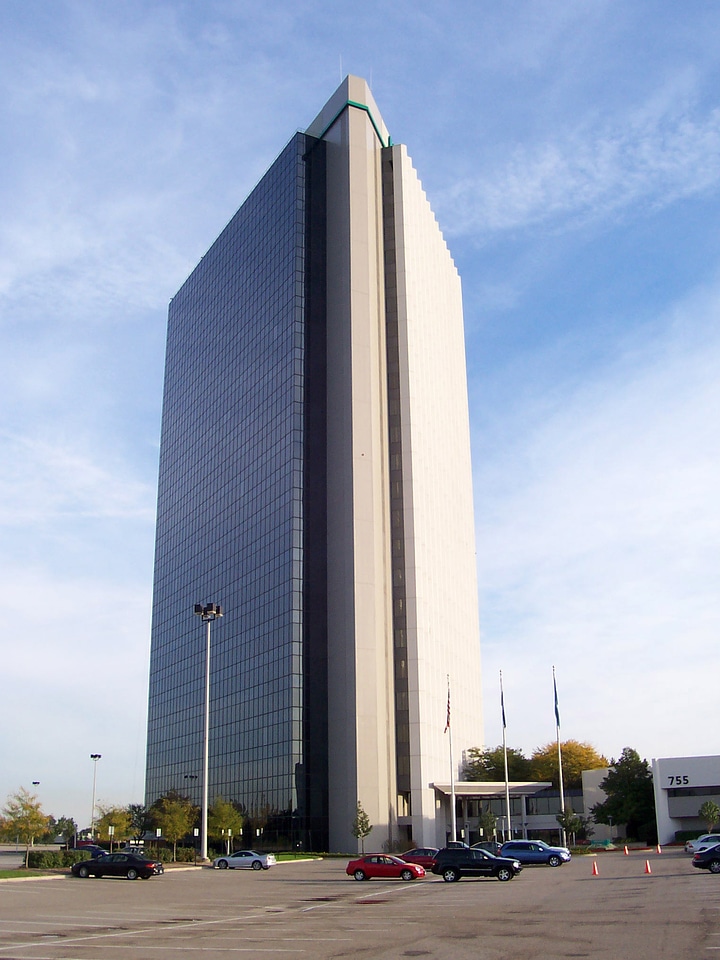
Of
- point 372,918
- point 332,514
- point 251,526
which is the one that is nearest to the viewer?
point 372,918

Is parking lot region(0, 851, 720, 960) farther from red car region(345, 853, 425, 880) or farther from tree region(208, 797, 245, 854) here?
tree region(208, 797, 245, 854)

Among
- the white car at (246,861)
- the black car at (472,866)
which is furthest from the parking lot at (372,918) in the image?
the white car at (246,861)

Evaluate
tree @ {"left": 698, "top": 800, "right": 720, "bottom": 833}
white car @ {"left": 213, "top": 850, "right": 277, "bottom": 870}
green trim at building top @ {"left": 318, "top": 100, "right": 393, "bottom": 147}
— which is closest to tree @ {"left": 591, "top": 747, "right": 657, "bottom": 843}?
tree @ {"left": 698, "top": 800, "right": 720, "bottom": 833}

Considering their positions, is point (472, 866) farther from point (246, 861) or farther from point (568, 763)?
point (568, 763)

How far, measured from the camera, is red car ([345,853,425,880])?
49281 millimetres

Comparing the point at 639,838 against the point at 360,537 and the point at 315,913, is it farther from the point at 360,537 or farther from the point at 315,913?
the point at 315,913

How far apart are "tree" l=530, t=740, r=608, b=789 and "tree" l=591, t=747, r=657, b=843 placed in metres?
21.2

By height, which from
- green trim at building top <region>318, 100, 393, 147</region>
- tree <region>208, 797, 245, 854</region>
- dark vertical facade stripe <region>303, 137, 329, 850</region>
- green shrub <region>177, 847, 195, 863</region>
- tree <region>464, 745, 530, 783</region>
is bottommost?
green shrub <region>177, 847, 195, 863</region>

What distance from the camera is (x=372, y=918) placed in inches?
1157

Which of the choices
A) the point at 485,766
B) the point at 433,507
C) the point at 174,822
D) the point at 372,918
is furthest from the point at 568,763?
the point at 372,918

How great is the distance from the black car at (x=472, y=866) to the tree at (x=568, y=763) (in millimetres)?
81470

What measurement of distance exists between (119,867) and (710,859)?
32.7 meters

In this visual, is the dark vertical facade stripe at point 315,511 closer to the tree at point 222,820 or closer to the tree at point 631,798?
the tree at point 222,820

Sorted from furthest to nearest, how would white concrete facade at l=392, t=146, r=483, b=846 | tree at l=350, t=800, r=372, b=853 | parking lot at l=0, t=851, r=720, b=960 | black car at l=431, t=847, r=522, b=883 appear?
1. white concrete facade at l=392, t=146, r=483, b=846
2. tree at l=350, t=800, r=372, b=853
3. black car at l=431, t=847, r=522, b=883
4. parking lot at l=0, t=851, r=720, b=960
